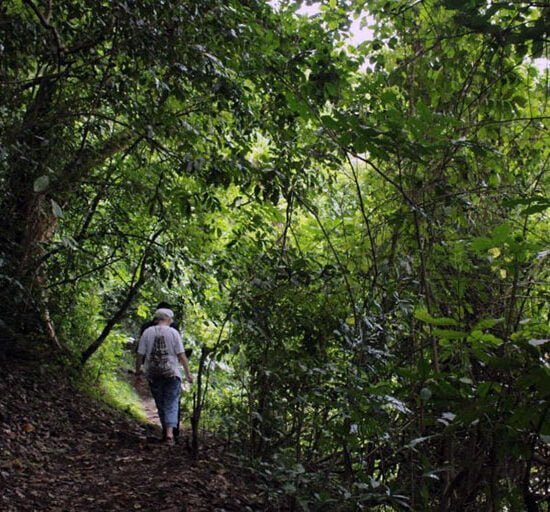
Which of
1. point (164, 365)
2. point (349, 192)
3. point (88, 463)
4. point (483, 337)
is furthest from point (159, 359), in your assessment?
point (483, 337)

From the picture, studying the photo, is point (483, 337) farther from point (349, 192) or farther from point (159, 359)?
point (159, 359)

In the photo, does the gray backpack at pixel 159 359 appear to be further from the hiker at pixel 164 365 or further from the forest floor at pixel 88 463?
the forest floor at pixel 88 463

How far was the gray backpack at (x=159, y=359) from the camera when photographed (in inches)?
285

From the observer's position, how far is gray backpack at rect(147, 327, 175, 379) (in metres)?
7.24

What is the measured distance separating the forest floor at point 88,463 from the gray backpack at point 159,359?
2.77ft

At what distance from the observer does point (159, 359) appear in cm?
726

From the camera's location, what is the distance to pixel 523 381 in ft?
6.53

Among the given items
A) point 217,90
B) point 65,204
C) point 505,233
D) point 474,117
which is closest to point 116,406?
point 65,204

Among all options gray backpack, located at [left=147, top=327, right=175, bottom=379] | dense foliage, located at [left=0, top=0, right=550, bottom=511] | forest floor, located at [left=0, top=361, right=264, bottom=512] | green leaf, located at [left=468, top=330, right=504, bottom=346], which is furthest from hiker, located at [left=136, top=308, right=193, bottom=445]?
green leaf, located at [left=468, top=330, right=504, bottom=346]

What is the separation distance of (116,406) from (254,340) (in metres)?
5.02

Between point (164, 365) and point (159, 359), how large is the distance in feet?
0.32

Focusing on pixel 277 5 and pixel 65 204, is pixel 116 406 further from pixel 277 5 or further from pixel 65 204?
pixel 277 5

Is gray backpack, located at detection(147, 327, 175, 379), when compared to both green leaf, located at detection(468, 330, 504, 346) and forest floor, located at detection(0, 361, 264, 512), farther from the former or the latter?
green leaf, located at detection(468, 330, 504, 346)

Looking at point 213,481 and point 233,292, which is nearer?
point 233,292
